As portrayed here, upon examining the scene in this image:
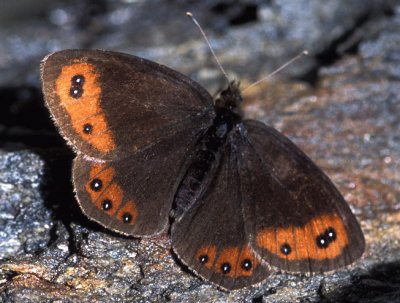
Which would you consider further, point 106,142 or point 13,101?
point 13,101

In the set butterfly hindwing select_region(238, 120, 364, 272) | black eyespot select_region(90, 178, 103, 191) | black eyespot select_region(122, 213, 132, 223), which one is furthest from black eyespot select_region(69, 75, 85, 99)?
butterfly hindwing select_region(238, 120, 364, 272)

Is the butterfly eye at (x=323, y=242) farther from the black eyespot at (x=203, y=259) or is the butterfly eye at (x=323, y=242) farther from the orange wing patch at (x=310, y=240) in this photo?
the black eyespot at (x=203, y=259)

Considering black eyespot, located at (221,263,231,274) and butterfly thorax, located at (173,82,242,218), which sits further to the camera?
butterfly thorax, located at (173,82,242,218)

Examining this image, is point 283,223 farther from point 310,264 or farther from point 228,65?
point 228,65

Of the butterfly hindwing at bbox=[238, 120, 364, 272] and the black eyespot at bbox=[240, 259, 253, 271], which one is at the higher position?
the butterfly hindwing at bbox=[238, 120, 364, 272]

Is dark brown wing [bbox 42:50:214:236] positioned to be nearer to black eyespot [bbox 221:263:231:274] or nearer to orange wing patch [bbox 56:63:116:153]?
orange wing patch [bbox 56:63:116:153]

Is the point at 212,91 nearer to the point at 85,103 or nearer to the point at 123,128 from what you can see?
the point at 123,128

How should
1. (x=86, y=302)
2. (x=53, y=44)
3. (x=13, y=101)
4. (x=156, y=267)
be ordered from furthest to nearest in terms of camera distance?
(x=53, y=44) → (x=13, y=101) → (x=156, y=267) → (x=86, y=302)

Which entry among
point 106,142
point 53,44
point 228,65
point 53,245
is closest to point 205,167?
point 106,142
